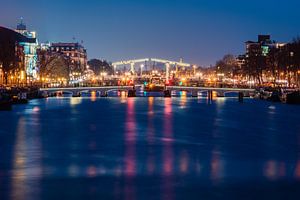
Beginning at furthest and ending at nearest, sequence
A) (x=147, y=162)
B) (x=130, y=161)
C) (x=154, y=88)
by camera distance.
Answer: (x=154, y=88) < (x=130, y=161) < (x=147, y=162)

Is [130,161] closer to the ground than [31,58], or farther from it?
closer to the ground

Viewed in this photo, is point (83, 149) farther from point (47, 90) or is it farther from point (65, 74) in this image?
point (65, 74)

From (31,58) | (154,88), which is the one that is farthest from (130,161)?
(31,58)

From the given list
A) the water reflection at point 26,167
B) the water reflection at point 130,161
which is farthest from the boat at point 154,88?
the water reflection at point 26,167

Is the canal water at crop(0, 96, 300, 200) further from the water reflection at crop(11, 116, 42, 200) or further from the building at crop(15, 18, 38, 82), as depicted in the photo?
the building at crop(15, 18, 38, 82)

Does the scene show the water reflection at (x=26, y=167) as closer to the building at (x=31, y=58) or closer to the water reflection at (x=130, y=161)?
the water reflection at (x=130, y=161)

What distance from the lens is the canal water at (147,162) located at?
69.0 feet

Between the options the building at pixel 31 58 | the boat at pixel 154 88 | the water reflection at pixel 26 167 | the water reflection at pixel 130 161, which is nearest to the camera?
the water reflection at pixel 26 167

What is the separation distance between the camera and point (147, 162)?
90.8 feet

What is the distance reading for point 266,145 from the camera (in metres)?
36.2

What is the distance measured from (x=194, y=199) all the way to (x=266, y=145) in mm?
17014

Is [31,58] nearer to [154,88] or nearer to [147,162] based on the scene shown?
[154,88]

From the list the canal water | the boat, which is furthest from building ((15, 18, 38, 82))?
the canal water

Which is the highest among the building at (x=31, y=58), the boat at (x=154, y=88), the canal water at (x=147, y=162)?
the building at (x=31, y=58)
